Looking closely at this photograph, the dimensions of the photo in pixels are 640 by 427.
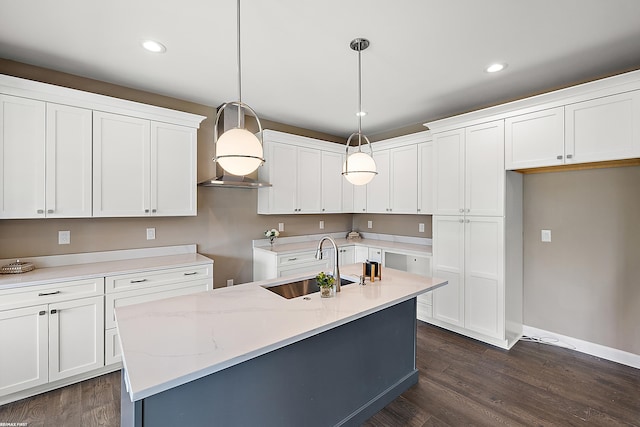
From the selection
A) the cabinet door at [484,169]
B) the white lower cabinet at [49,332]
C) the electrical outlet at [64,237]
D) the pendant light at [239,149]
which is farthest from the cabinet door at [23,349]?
the cabinet door at [484,169]

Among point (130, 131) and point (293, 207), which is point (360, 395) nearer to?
point (293, 207)

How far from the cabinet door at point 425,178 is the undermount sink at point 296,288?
1950 millimetres

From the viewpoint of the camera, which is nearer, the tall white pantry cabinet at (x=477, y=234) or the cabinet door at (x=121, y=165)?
the cabinet door at (x=121, y=165)

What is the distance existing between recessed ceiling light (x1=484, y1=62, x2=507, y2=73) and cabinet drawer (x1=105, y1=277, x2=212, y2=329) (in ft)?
10.9

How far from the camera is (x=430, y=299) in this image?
3.63m

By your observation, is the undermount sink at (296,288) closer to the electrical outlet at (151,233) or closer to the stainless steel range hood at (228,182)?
the stainless steel range hood at (228,182)

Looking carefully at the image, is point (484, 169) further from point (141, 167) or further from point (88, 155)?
point (88, 155)

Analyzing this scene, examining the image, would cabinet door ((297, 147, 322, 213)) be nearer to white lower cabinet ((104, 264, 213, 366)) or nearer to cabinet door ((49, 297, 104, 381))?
white lower cabinet ((104, 264, 213, 366))

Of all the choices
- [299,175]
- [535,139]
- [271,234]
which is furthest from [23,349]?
[535,139]

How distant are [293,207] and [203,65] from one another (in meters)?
2.03

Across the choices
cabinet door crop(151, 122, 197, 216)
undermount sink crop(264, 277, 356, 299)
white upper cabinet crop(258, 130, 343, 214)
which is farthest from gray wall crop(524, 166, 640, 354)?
cabinet door crop(151, 122, 197, 216)

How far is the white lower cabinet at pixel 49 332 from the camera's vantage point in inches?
82.7

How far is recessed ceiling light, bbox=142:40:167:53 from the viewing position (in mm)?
2201

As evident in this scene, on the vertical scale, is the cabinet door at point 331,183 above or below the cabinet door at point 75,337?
above
